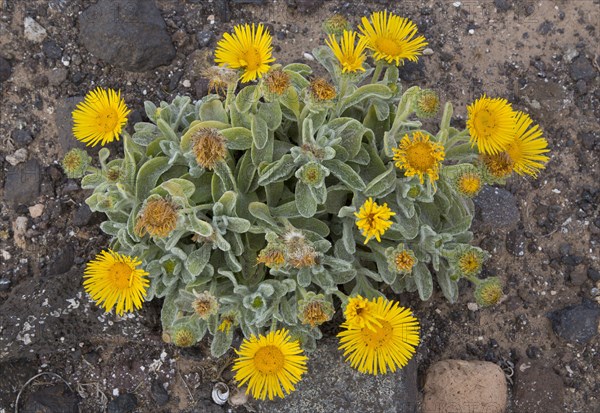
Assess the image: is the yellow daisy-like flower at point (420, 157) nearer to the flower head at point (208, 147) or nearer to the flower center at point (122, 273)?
the flower head at point (208, 147)

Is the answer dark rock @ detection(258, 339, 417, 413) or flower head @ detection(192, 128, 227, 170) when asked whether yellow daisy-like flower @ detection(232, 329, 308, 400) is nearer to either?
dark rock @ detection(258, 339, 417, 413)

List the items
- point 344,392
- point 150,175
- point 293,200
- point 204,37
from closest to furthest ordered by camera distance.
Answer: point 150,175
point 293,200
point 344,392
point 204,37

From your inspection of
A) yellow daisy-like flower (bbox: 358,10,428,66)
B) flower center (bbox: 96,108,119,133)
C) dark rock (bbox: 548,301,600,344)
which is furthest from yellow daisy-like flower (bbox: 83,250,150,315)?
dark rock (bbox: 548,301,600,344)

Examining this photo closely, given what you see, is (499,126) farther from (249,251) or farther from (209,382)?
(209,382)

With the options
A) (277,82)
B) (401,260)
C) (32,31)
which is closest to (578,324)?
(401,260)

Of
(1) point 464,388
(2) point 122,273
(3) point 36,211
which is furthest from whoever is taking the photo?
(3) point 36,211

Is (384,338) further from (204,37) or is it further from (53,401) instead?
(204,37)

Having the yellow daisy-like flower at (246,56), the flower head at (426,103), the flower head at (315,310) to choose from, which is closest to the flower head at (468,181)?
the flower head at (426,103)
